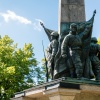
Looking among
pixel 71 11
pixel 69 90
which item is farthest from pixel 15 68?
pixel 69 90

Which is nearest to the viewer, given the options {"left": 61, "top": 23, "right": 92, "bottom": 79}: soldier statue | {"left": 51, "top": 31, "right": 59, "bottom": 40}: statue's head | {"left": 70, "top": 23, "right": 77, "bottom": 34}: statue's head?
{"left": 61, "top": 23, "right": 92, "bottom": 79}: soldier statue

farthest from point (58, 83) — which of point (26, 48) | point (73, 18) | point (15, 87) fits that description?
point (26, 48)

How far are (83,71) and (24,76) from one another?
19.0 m

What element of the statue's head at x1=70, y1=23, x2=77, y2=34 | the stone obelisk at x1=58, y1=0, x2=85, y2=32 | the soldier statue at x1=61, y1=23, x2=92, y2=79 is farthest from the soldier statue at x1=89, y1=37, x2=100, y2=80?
the stone obelisk at x1=58, y1=0, x2=85, y2=32

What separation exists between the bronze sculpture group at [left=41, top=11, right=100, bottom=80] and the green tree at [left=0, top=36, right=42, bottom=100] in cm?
1554

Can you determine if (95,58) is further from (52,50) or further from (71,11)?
(71,11)

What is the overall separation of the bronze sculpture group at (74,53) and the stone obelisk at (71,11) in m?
0.37

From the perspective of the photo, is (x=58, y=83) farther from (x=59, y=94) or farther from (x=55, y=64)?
(x=55, y=64)

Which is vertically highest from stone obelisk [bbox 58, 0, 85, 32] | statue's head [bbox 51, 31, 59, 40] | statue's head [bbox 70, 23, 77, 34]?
stone obelisk [bbox 58, 0, 85, 32]

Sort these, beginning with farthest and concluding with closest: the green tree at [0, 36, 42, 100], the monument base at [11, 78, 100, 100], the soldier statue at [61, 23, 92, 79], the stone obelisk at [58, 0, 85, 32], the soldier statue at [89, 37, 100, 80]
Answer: the green tree at [0, 36, 42, 100] → the stone obelisk at [58, 0, 85, 32] → the soldier statue at [89, 37, 100, 80] → the soldier statue at [61, 23, 92, 79] → the monument base at [11, 78, 100, 100]

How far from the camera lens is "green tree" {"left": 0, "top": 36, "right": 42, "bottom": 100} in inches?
970

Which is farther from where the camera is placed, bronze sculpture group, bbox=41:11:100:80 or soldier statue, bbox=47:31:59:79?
soldier statue, bbox=47:31:59:79

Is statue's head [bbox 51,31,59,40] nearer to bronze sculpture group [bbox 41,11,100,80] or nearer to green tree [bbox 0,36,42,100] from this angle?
bronze sculpture group [bbox 41,11,100,80]

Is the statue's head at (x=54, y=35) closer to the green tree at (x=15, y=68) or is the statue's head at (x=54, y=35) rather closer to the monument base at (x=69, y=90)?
the monument base at (x=69, y=90)
